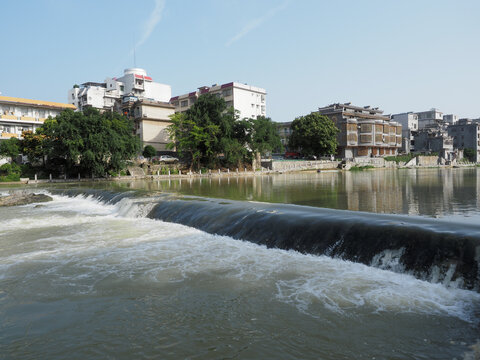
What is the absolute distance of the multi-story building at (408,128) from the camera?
103 m

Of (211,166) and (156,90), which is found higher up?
(156,90)

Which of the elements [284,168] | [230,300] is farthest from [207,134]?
[230,300]

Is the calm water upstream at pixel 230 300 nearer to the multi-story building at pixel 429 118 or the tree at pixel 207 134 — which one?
the tree at pixel 207 134

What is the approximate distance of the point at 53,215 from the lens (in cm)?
1673

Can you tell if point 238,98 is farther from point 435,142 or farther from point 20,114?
point 435,142

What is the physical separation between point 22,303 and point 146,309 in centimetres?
219

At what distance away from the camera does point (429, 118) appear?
115750 millimetres

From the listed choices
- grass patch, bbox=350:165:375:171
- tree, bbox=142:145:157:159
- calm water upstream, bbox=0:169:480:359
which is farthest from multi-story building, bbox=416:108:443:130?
calm water upstream, bbox=0:169:480:359

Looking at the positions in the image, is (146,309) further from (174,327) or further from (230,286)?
(230,286)

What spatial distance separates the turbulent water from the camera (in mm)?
4359

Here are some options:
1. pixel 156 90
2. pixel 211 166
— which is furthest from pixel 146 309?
pixel 156 90

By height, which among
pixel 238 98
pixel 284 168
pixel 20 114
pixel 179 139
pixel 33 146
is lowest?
pixel 284 168

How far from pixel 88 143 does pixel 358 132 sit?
65661 millimetres

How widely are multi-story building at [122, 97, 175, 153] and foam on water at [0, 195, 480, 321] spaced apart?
2128 inches
